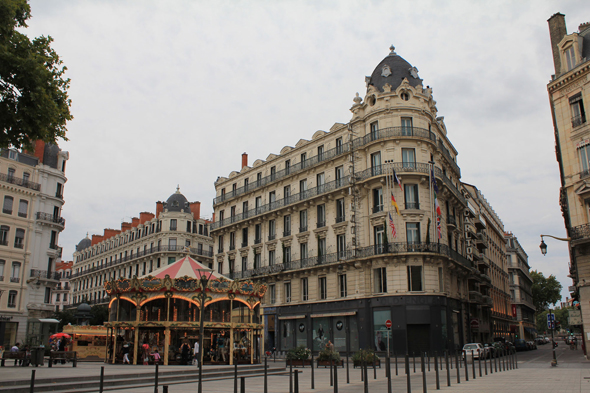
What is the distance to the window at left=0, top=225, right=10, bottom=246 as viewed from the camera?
43125mm

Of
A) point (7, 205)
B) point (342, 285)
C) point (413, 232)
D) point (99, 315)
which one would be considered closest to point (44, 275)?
point (7, 205)

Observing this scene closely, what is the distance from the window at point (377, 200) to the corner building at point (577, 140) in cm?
1254

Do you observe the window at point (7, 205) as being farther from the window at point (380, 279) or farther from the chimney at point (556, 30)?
the chimney at point (556, 30)

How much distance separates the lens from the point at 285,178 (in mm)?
45562

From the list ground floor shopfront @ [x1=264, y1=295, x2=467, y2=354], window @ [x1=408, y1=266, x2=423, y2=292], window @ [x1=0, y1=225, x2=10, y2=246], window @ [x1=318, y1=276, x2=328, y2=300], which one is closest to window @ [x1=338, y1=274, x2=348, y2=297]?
ground floor shopfront @ [x1=264, y1=295, x2=467, y2=354]

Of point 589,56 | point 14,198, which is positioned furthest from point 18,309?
point 589,56

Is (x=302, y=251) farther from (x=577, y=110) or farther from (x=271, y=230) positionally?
(x=577, y=110)

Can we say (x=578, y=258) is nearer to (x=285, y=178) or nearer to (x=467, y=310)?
(x=467, y=310)

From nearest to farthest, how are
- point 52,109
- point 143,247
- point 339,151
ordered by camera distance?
1. point 52,109
2. point 339,151
3. point 143,247

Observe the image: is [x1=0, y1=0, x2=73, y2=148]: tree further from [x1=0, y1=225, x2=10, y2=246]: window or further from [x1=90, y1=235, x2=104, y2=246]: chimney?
[x1=90, y1=235, x2=104, y2=246]: chimney

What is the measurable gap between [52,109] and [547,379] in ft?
60.5

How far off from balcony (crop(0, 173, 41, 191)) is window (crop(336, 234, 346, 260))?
28.7 m

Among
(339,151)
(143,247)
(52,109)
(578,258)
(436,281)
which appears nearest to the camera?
(52,109)

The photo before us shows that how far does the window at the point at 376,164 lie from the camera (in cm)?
3753
